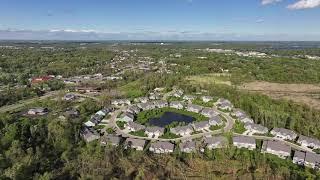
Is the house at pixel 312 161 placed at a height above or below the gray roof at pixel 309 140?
below

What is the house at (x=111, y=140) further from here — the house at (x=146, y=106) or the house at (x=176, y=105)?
the house at (x=176, y=105)

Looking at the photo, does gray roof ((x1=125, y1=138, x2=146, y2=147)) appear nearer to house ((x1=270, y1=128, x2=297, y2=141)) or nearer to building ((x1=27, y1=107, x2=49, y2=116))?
house ((x1=270, y1=128, x2=297, y2=141))

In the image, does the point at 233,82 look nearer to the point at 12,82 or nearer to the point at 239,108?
the point at 239,108

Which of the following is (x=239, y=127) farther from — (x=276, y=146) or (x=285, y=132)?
(x=276, y=146)

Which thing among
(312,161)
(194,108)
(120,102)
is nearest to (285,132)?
(312,161)

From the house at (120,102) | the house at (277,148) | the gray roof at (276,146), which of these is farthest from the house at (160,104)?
the house at (277,148)

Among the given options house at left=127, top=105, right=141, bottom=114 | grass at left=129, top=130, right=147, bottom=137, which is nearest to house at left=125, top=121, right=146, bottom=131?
grass at left=129, top=130, right=147, bottom=137
